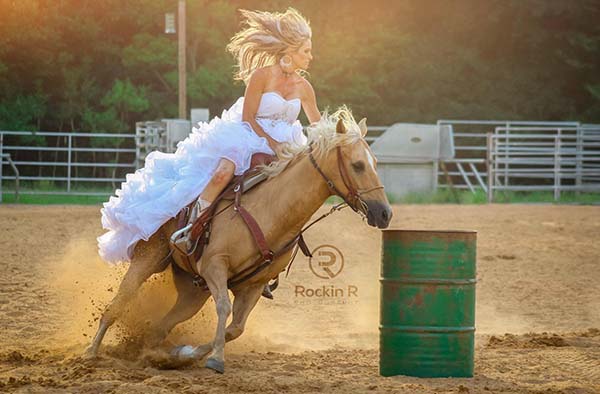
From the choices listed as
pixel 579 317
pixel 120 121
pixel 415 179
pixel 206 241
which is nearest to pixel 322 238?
pixel 579 317

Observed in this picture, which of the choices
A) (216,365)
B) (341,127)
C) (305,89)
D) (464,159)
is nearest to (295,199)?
(341,127)

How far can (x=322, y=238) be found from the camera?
1502 cm

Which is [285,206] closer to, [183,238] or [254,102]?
[183,238]

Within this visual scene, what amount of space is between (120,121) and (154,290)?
24999 millimetres

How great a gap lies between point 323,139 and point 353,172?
35 centimetres

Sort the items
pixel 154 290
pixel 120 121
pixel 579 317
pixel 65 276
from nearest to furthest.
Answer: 1. pixel 154 290
2. pixel 579 317
3. pixel 65 276
4. pixel 120 121

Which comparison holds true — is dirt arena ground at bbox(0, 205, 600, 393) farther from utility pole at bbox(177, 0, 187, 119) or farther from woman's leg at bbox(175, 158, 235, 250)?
utility pole at bbox(177, 0, 187, 119)

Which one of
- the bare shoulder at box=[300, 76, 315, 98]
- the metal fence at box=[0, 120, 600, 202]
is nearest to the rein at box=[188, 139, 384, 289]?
the bare shoulder at box=[300, 76, 315, 98]

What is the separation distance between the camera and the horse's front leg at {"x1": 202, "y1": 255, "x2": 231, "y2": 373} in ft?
21.6

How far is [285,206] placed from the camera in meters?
6.75

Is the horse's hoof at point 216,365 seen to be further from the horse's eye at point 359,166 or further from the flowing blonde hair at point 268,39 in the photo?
the flowing blonde hair at point 268,39

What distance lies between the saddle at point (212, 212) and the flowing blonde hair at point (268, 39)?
0.75 m

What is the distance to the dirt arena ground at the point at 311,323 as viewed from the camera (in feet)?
20.5

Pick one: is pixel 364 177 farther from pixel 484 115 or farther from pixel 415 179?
pixel 484 115
